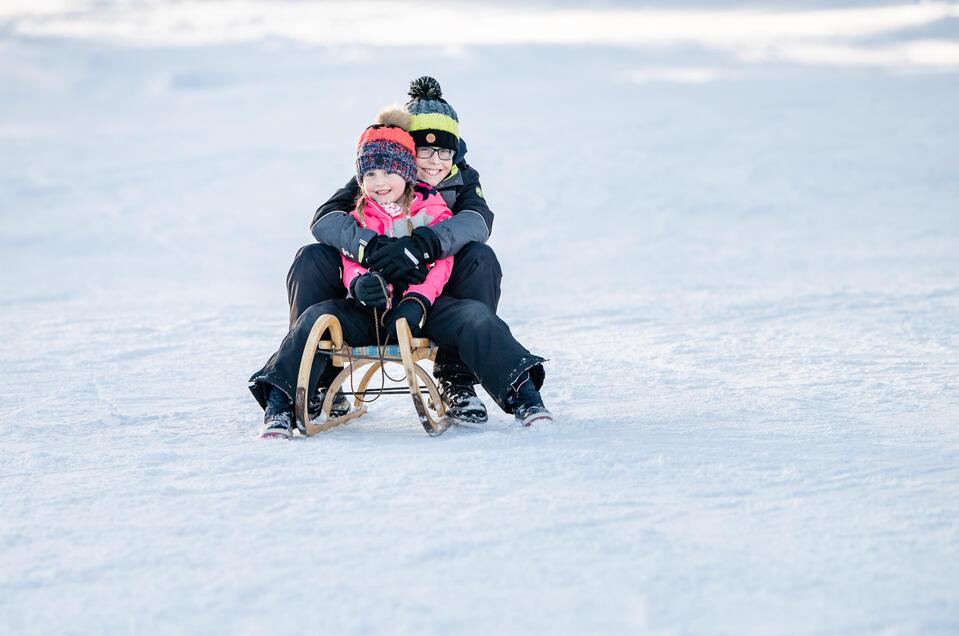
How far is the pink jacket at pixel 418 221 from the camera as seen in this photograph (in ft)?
11.9

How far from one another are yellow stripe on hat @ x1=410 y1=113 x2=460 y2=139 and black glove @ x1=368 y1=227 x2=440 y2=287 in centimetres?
49

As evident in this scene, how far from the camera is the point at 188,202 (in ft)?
53.8

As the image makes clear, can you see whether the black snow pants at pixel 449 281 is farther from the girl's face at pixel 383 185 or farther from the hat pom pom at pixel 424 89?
the hat pom pom at pixel 424 89

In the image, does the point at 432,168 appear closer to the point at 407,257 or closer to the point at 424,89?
the point at 424,89

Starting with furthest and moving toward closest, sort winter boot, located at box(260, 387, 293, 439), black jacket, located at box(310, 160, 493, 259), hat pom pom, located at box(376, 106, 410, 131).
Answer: hat pom pom, located at box(376, 106, 410, 131)
black jacket, located at box(310, 160, 493, 259)
winter boot, located at box(260, 387, 293, 439)

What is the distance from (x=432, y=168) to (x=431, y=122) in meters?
0.16

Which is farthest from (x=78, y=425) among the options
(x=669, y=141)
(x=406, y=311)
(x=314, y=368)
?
(x=669, y=141)

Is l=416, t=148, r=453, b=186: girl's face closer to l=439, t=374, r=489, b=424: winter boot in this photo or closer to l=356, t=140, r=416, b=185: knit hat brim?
l=356, t=140, r=416, b=185: knit hat brim

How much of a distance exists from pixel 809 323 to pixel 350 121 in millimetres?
18115

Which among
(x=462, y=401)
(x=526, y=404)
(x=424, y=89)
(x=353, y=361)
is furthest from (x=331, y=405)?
(x=424, y=89)

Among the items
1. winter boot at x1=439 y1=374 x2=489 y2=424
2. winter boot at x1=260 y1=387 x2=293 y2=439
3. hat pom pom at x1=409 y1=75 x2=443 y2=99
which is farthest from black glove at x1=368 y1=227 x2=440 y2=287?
hat pom pom at x1=409 y1=75 x2=443 y2=99

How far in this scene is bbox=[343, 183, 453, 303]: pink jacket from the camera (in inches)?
143

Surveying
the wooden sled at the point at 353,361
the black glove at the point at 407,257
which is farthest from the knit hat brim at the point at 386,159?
the wooden sled at the point at 353,361

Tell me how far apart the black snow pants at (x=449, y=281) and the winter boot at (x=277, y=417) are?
0.31 metres
